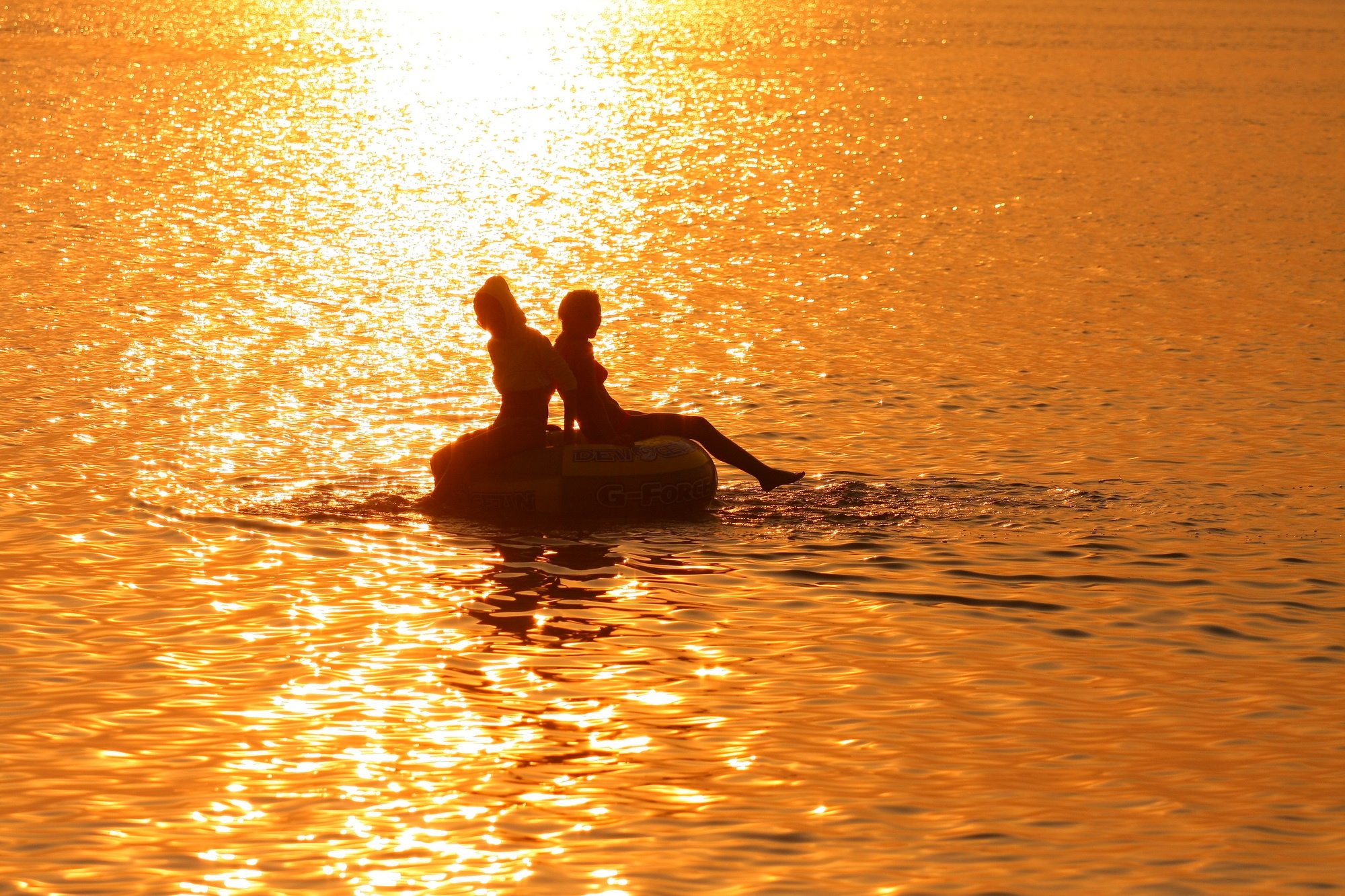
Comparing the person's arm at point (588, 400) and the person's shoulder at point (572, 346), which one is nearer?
the person's arm at point (588, 400)

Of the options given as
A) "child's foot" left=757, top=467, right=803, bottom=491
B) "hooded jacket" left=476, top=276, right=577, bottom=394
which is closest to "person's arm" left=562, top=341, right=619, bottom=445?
"hooded jacket" left=476, top=276, right=577, bottom=394

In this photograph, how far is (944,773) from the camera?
8758 mm

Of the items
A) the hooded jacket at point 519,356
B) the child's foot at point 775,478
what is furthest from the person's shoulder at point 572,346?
the child's foot at point 775,478

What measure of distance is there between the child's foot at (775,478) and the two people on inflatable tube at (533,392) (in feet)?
0.72

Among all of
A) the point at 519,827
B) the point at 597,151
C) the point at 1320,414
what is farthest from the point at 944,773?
the point at 597,151

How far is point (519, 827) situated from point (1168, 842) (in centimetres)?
262

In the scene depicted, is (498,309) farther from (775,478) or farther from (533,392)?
(775,478)

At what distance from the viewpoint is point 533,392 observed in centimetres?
1329

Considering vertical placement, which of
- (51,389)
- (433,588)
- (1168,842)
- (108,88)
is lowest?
(1168,842)

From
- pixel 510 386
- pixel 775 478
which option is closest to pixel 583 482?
pixel 510 386

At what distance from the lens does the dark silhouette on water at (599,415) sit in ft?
44.3

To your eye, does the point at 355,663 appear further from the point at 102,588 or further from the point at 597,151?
the point at 597,151

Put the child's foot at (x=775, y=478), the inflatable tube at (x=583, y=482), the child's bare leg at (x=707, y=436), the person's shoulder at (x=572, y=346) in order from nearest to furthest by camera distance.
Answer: the inflatable tube at (x=583, y=482) < the person's shoulder at (x=572, y=346) < the child's bare leg at (x=707, y=436) < the child's foot at (x=775, y=478)

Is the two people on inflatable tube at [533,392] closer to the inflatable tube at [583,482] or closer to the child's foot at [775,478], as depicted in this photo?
the inflatable tube at [583,482]
